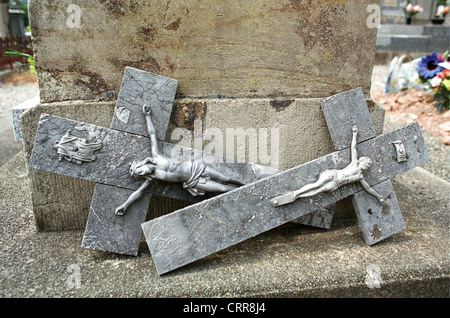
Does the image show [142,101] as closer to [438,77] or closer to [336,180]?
[336,180]

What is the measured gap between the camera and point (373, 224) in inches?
89.3

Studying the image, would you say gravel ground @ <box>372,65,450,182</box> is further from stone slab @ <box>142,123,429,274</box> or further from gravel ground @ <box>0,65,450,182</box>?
stone slab @ <box>142,123,429,274</box>

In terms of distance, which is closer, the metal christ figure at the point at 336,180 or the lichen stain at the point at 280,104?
the metal christ figure at the point at 336,180

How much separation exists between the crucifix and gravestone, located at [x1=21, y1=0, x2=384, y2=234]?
0.15 meters

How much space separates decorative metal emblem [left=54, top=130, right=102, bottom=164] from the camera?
198 cm

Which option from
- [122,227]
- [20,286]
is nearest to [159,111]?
[122,227]

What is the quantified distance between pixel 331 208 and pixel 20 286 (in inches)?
70.3

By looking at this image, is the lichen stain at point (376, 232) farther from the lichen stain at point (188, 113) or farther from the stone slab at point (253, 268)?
the lichen stain at point (188, 113)

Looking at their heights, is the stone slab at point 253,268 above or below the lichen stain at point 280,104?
below

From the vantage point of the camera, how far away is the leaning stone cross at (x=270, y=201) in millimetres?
1994

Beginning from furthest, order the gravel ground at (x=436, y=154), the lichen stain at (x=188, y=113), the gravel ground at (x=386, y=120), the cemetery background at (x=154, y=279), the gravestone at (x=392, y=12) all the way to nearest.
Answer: the gravestone at (x=392, y=12) → the gravel ground at (x=386, y=120) → the gravel ground at (x=436, y=154) → the lichen stain at (x=188, y=113) → the cemetery background at (x=154, y=279)

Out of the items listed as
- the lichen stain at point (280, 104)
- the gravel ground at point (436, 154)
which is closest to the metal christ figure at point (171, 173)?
the lichen stain at point (280, 104)

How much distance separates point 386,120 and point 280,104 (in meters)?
3.73
